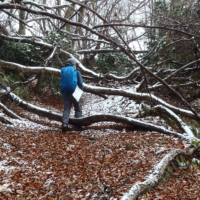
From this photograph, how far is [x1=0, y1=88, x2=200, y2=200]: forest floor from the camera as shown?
9.20 ft

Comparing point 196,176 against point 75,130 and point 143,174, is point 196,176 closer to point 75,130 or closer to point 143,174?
point 143,174

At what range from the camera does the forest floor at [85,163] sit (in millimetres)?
2803

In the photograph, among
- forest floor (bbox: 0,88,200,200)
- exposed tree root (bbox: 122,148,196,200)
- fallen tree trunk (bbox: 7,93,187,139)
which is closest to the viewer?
exposed tree root (bbox: 122,148,196,200)

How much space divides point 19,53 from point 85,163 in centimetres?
932

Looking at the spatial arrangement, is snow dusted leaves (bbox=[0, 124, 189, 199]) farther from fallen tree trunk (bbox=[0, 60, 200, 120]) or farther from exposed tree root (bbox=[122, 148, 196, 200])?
fallen tree trunk (bbox=[0, 60, 200, 120])

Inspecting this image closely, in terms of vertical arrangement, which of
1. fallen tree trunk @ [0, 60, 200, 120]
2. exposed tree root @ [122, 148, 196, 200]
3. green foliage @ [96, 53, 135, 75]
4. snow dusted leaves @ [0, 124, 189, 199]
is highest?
green foliage @ [96, 53, 135, 75]

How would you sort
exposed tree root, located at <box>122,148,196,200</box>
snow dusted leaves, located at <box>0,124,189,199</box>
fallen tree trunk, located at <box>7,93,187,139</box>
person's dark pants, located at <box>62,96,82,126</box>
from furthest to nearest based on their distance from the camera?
person's dark pants, located at <box>62,96,82,126</box> < fallen tree trunk, located at <box>7,93,187,139</box> < snow dusted leaves, located at <box>0,124,189,199</box> < exposed tree root, located at <box>122,148,196,200</box>

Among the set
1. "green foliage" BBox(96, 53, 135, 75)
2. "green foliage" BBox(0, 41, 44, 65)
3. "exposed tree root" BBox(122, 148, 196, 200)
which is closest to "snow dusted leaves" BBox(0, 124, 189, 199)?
"exposed tree root" BBox(122, 148, 196, 200)

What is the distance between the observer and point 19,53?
11320 mm

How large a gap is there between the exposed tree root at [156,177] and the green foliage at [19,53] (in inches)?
380

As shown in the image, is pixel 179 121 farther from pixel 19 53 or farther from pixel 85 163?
pixel 19 53

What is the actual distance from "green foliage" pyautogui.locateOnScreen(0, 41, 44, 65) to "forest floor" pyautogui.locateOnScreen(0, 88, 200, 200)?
611 cm

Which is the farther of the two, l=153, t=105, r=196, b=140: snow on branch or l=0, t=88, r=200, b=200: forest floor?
l=153, t=105, r=196, b=140: snow on branch

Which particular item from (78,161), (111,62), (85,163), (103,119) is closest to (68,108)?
(103,119)
